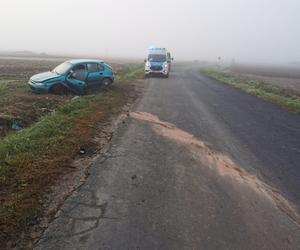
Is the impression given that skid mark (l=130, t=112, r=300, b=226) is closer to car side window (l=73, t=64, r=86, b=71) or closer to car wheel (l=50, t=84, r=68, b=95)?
car wheel (l=50, t=84, r=68, b=95)

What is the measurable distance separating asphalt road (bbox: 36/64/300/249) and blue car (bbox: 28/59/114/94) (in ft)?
22.7

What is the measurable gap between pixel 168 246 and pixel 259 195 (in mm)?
2635

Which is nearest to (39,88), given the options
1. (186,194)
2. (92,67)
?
(92,67)

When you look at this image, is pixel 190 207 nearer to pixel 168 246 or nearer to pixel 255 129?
pixel 168 246

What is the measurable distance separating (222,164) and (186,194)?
2.17m

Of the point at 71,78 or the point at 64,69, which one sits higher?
the point at 64,69

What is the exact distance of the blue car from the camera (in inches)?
671

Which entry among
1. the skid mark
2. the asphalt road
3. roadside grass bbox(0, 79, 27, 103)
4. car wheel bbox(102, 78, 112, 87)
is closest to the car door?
car wheel bbox(102, 78, 112, 87)

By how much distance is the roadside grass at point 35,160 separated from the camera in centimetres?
504

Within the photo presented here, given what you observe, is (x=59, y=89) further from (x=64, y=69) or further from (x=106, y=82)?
(x=106, y=82)

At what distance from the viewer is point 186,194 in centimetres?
618

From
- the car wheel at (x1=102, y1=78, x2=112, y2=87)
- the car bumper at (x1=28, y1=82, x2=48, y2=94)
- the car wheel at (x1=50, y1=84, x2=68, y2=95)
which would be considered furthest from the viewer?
the car wheel at (x1=102, y1=78, x2=112, y2=87)

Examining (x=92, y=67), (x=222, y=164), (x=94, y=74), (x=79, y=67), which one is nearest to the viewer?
(x=222, y=164)

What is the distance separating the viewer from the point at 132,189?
623 centimetres
